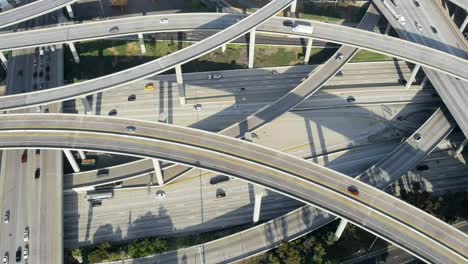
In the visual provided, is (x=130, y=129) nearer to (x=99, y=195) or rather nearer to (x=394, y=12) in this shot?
(x=99, y=195)

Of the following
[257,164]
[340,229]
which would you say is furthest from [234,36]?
[340,229]

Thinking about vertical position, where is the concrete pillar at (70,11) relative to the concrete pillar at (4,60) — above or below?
above

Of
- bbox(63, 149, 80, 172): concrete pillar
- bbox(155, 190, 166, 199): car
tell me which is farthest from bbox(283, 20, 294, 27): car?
bbox(63, 149, 80, 172): concrete pillar

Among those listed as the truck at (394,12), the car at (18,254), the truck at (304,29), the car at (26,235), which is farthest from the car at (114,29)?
the truck at (394,12)

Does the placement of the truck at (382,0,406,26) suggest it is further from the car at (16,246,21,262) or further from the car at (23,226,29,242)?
the car at (16,246,21,262)

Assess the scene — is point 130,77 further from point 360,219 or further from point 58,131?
point 360,219

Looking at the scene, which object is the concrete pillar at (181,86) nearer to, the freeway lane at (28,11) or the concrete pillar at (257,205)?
the concrete pillar at (257,205)

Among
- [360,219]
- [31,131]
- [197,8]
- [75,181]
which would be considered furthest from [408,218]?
[197,8]
